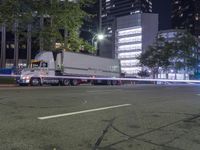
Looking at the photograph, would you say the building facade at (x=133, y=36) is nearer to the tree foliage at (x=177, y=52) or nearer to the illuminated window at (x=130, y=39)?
the illuminated window at (x=130, y=39)

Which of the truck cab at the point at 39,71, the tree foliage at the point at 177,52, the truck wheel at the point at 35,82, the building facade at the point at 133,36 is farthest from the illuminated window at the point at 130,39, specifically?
the truck wheel at the point at 35,82

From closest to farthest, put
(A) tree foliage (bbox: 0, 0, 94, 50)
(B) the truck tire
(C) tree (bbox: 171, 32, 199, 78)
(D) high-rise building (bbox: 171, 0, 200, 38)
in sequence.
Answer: (A) tree foliage (bbox: 0, 0, 94, 50)
(B) the truck tire
(C) tree (bbox: 171, 32, 199, 78)
(D) high-rise building (bbox: 171, 0, 200, 38)

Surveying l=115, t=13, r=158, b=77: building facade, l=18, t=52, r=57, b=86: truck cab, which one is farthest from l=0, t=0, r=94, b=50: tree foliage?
l=115, t=13, r=158, b=77: building facade

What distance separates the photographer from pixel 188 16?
615 ft

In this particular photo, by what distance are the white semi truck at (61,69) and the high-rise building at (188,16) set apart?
472 feet

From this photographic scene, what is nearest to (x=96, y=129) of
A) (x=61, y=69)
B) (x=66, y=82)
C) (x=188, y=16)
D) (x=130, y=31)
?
(x=66, y=82)

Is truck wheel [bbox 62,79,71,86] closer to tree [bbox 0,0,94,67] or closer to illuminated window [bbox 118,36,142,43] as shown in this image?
tree [bbox 0,0,94,67]

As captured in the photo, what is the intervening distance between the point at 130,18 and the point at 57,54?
5381 inches

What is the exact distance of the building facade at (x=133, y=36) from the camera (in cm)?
16375

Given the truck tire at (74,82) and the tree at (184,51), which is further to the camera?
the tree at (184,51)

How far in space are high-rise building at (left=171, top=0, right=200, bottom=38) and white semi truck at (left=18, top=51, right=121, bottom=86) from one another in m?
144

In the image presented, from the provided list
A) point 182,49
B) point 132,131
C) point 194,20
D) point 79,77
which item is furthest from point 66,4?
point 194,20

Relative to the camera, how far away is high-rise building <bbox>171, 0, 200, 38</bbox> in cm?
18162

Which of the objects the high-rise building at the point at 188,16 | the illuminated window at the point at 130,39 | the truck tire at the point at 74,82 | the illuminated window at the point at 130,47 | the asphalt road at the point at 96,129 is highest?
the high-rise building at the point at 188,16
